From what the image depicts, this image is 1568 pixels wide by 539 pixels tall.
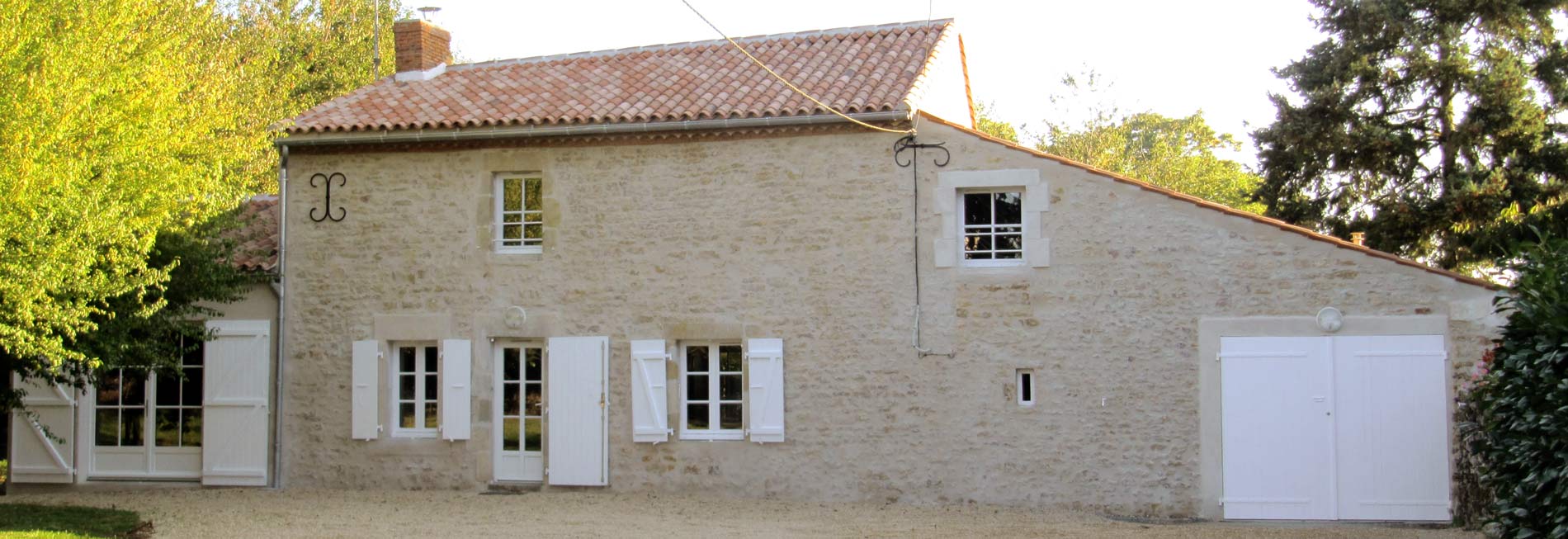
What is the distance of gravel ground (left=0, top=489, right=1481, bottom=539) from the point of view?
9.27 m

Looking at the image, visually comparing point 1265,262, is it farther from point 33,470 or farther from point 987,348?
point 33,470

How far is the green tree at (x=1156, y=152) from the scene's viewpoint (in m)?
24.8

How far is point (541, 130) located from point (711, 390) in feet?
8.81

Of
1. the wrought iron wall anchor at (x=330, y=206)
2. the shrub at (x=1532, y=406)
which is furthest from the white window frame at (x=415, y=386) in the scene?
the shrub at (x=1532, y=406)

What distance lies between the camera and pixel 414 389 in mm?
12047

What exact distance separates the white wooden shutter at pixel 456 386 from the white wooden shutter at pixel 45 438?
11.9 feet

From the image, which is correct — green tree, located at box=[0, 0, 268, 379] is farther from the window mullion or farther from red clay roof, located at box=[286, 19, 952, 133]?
the window mullion

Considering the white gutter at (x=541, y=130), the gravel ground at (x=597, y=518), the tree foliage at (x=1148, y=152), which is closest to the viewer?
the gravel ground at (x=597, y=518)

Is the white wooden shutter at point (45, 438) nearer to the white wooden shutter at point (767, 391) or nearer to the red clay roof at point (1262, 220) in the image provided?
the white wooden shutter at point (767, 391)

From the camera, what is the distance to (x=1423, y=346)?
9703 millimetres

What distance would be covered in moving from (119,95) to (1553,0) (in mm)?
13736

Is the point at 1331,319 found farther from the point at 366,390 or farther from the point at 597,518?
the point at 366,390

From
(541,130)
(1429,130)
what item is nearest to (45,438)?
(541,130)

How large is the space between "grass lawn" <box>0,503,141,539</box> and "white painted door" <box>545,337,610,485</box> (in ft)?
10.9
